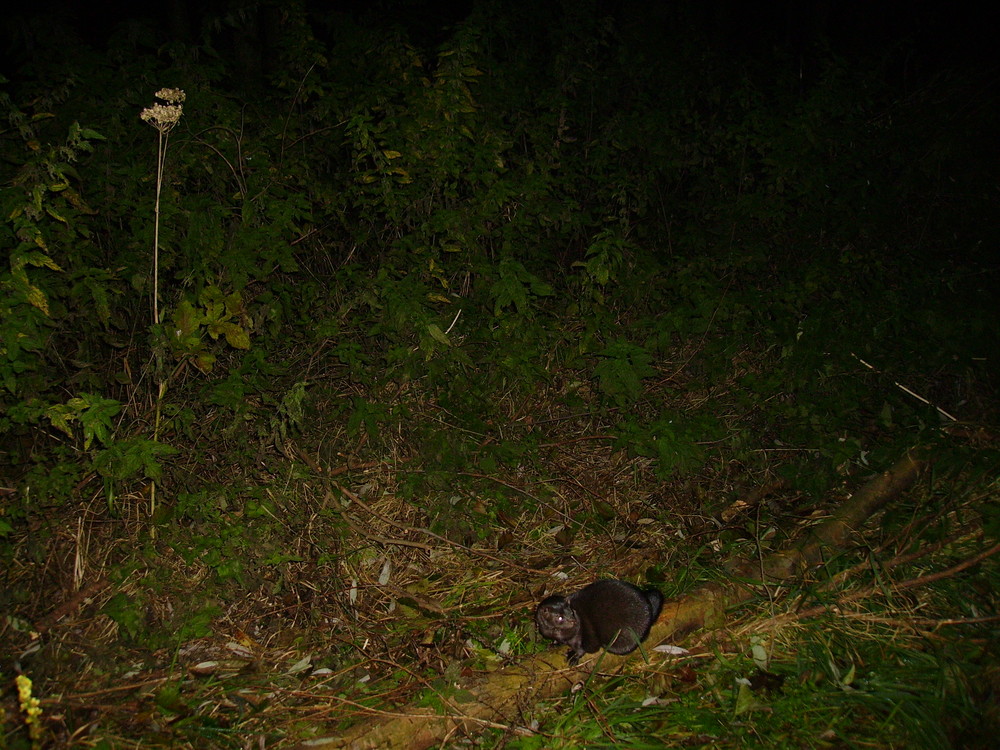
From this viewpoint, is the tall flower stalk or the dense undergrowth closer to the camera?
the dense undergrowth

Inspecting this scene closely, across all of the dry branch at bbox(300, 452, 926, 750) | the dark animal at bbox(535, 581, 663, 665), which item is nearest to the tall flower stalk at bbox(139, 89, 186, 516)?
the dry branch at bbox(300, 452, 926, 750)

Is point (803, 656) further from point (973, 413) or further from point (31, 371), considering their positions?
point (31, 371)

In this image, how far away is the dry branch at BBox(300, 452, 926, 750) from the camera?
2.58 meters

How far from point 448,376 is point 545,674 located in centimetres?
202

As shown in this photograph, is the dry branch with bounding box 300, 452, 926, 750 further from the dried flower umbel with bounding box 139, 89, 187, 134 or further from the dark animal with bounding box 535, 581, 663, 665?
the dried flower umbel with bounding box 139, 89, 187, 134

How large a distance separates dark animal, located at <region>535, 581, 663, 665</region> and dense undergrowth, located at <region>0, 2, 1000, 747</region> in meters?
0.21

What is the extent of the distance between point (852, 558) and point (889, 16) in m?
8.77

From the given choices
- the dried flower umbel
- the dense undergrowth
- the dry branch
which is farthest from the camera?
the dried flower umbel

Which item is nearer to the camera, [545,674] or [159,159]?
[545,674]

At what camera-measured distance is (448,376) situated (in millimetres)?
4184

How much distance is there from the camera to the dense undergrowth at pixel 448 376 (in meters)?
2.82

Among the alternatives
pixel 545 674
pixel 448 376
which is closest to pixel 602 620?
pixel 545 674

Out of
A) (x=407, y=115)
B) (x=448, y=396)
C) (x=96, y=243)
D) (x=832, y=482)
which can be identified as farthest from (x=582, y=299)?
(x=96, y=243)

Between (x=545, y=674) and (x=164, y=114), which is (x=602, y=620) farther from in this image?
(x=164, y=114)
